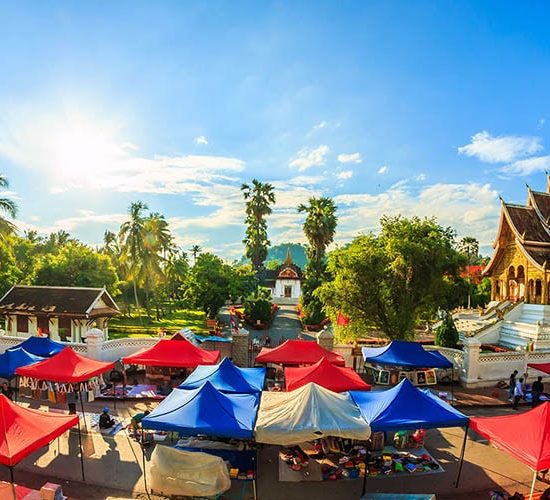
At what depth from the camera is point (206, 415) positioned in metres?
10.1

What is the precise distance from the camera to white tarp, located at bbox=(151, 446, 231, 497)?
9.15 m

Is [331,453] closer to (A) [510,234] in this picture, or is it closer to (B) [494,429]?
(B) [494,429]

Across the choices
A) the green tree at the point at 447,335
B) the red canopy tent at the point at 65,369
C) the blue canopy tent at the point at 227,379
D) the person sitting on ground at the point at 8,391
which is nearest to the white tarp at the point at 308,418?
the blue canopy tent at the point at 227,379

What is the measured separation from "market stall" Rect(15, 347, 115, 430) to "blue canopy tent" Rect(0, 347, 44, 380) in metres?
0.53

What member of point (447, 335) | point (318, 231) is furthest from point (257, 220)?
point (447, 335)

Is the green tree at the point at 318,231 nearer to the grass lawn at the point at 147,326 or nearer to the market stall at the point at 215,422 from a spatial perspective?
the grass lawn at the point at 147,326

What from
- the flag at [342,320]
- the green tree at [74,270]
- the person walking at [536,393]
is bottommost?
the person walking at [536,393]

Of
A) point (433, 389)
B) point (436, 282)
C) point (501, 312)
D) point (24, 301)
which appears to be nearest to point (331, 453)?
point (433, 389)

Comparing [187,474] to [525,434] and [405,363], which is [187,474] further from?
[405,363]

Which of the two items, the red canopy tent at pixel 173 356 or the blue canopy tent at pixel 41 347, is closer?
the red canopy tent at pixel 173 356

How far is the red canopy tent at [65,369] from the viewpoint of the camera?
1362 centimetres

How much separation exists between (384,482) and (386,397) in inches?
83.1

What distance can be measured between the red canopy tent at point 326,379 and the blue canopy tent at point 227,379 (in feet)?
3.71

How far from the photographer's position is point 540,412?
377 inches
